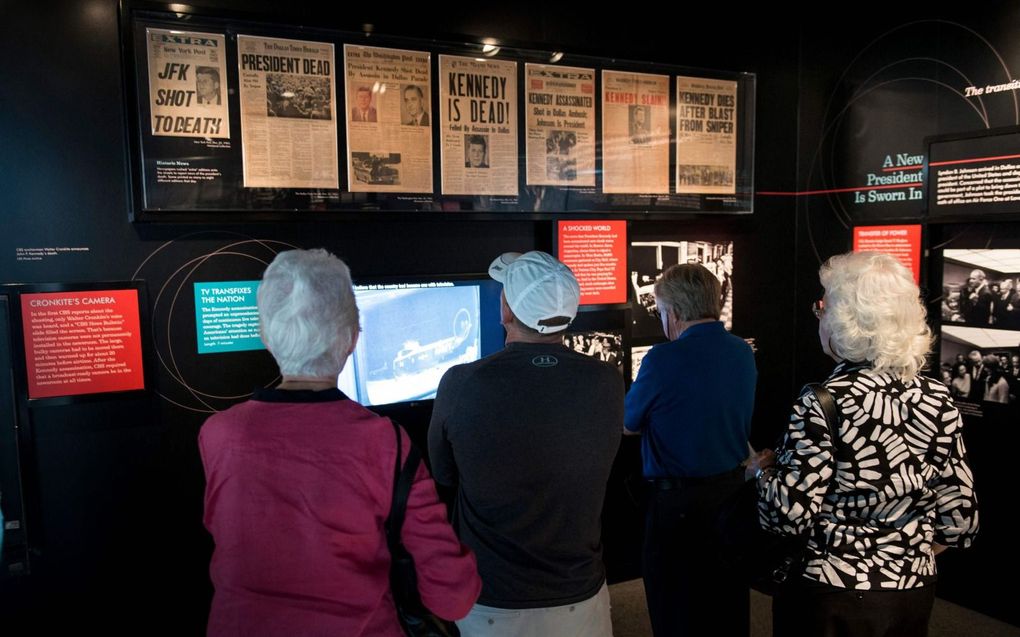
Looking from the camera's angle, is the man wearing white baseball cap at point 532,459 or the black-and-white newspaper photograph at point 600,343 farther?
the black-and-white newspaper photograph at point 600,343

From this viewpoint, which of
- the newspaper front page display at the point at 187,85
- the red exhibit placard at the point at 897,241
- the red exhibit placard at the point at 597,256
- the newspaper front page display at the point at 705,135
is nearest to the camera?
the newspaper front page display at the point at 187,85

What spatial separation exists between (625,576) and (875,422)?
225cm

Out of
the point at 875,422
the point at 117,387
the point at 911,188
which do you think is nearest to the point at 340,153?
the point at 117,387

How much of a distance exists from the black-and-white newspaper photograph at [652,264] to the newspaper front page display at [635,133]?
29 cm

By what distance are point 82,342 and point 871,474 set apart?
2.41 m

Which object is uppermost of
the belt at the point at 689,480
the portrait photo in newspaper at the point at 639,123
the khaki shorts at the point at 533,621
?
the portrait photo in newspaper at the point at 639,123

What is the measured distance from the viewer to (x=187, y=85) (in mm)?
2625

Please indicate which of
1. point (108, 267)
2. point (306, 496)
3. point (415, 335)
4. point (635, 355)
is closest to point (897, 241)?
point (635, 355)

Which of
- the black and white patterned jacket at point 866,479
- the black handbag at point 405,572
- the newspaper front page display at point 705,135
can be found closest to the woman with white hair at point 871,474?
the black and white patterned jacket at point 866,479

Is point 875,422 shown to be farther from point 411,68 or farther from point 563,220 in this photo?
point 411,68

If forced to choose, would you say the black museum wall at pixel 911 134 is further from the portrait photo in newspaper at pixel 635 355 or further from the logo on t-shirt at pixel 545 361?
the logo on t-shirt at pixel 545 361

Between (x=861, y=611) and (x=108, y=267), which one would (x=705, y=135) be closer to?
(x=861, y=611)

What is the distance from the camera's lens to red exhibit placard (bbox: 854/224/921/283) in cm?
350

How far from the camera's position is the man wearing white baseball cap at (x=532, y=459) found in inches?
66.3
